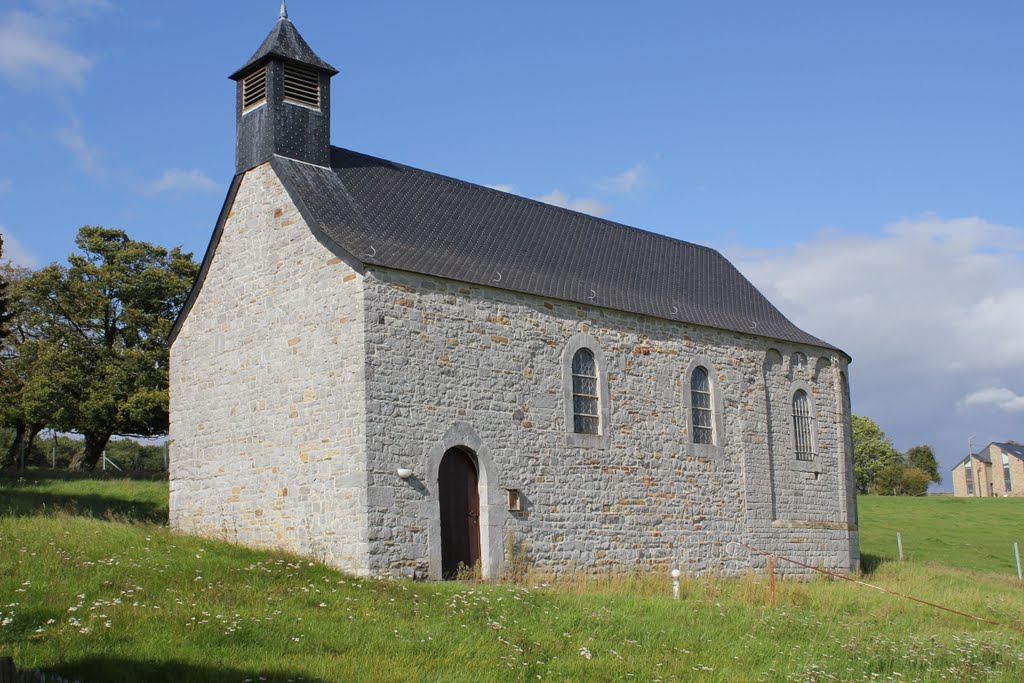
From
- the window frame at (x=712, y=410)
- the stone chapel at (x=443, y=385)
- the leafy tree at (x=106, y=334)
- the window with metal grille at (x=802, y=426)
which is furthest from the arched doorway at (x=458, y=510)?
the leafy tree at (x=106, y=334)

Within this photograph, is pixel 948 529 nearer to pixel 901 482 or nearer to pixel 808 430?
pixel 808 430

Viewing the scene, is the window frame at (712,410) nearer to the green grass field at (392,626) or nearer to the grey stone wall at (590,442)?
the grey stone wall at (590,442)

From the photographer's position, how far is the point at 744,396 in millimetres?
22453

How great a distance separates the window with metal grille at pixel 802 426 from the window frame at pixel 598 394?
660 cm

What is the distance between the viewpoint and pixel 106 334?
104 ft

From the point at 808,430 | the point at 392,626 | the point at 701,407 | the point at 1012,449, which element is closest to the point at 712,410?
the point at 701,407

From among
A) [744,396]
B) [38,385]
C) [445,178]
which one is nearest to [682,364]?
[744,396]

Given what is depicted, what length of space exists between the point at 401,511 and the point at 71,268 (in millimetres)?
20047

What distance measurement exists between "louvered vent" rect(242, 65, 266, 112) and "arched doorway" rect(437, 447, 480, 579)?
7.43m

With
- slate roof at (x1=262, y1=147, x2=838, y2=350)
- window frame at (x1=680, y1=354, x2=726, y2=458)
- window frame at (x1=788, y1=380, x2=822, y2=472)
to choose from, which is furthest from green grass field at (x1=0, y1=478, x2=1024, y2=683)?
window frame at (x1=788, y1=380, x2=822, y2=472)

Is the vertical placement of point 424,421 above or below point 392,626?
above

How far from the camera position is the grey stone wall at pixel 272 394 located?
15.7m

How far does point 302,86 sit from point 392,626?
1119 centimetres

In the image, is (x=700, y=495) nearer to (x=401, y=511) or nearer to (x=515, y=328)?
(x=515, y=328)
